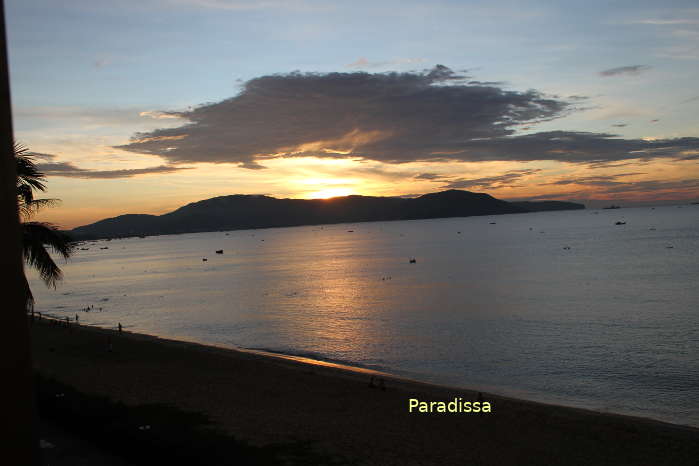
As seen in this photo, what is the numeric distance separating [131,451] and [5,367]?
9507mm

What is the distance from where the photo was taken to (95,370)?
21156 millimetres

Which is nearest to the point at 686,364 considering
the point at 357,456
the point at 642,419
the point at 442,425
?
the point at 642,419

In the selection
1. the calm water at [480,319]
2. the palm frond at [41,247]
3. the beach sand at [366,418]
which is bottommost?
the calm water at [480,319]

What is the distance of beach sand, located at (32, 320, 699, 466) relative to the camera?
43.0ft

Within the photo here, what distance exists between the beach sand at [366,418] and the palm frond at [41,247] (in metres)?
5.11

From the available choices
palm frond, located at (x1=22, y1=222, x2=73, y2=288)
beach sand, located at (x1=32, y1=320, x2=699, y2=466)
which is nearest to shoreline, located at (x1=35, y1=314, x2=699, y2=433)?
beach sand, located at (x1=32, y1=320, x2=699, y2=466)

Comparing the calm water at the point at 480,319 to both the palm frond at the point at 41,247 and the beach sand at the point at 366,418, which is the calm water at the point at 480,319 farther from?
the palm frond at the point at 41,247

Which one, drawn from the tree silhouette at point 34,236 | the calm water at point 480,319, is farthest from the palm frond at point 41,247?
the calm water at point 480,319

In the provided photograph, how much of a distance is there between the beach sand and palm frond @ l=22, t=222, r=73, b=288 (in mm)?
5111

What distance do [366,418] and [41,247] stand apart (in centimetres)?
1006

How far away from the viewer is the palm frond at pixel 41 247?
12.7 meters

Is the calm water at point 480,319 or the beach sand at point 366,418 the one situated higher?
the beach sand at point 366,418

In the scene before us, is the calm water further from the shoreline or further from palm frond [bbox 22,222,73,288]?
palm frond [bbox 22,222,73,288]

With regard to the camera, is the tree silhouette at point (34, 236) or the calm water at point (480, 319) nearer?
the tree silhouette at point (34, 236)
